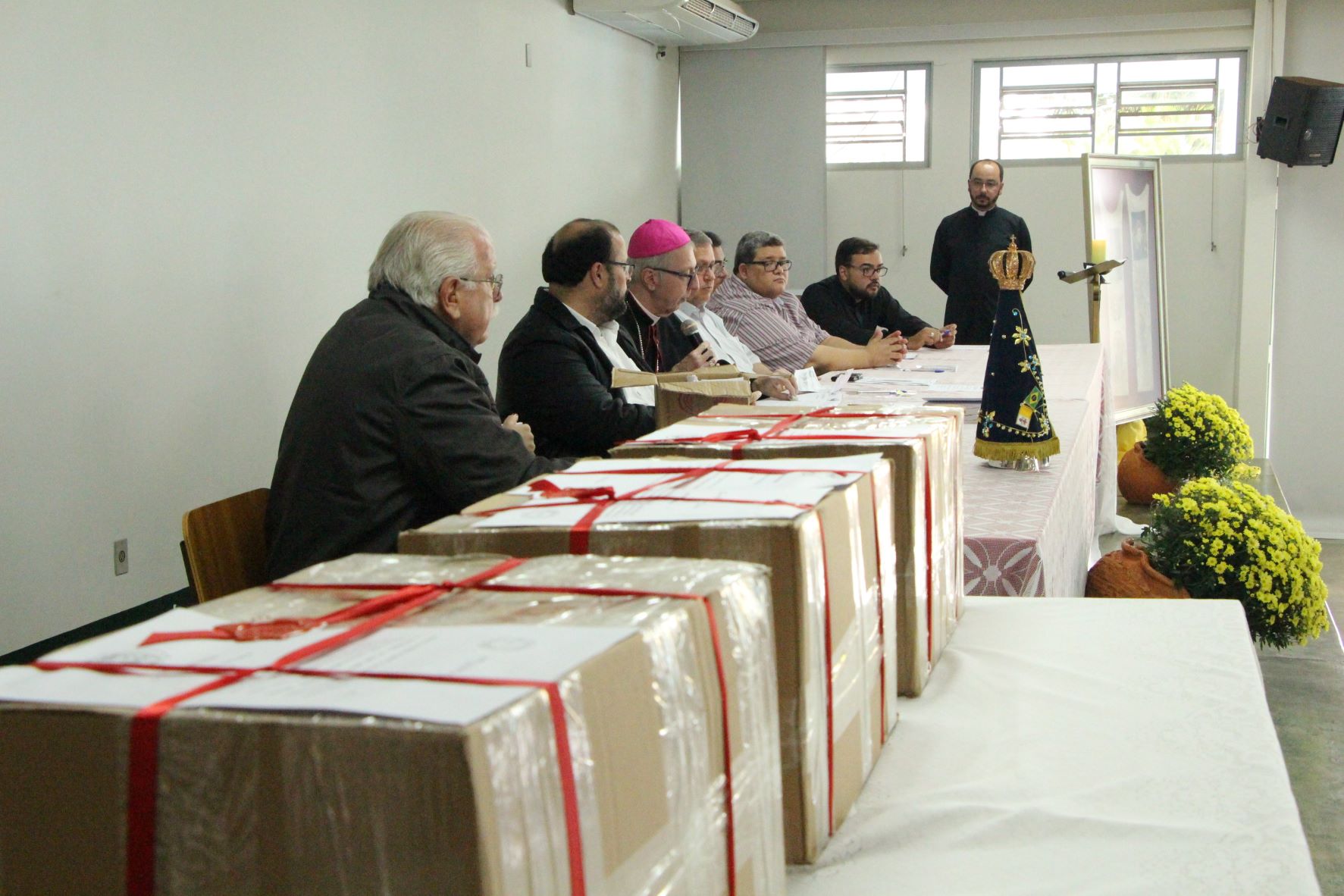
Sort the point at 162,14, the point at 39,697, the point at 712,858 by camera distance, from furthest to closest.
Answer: the point at 162,14 < the point at 712,858 < the point at 39,697

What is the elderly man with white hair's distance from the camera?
1.89m

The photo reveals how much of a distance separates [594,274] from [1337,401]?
605cm

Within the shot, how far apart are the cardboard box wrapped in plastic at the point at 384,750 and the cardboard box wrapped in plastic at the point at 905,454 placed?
1.54 ft

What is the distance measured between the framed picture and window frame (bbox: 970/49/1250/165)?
2559 mm

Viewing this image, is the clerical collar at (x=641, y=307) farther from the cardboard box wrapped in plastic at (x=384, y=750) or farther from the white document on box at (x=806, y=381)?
the cardboard box wrapped in plastic at (x=384, y=750)

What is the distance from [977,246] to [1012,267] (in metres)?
5.05

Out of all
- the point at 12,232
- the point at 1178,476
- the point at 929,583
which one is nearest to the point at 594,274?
the point at 12,232

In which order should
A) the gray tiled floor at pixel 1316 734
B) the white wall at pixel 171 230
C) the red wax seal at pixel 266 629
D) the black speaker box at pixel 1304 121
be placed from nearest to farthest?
the red wax seal at pixel 266 629
the gray tiled floor at pixel 1316 734
the white wall at pixel 171 230
the black speaker box at pixel 1304 121

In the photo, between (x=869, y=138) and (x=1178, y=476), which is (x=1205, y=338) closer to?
(x=869, y=138)

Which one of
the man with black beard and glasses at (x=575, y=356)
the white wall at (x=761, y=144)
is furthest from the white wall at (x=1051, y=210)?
the man with black beard and glasses at (x=575, y=356)

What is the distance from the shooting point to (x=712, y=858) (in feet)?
2.05

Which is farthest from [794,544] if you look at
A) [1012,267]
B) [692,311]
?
[692,311]

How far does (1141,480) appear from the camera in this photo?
450 cm

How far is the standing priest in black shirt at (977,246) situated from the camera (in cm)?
668
